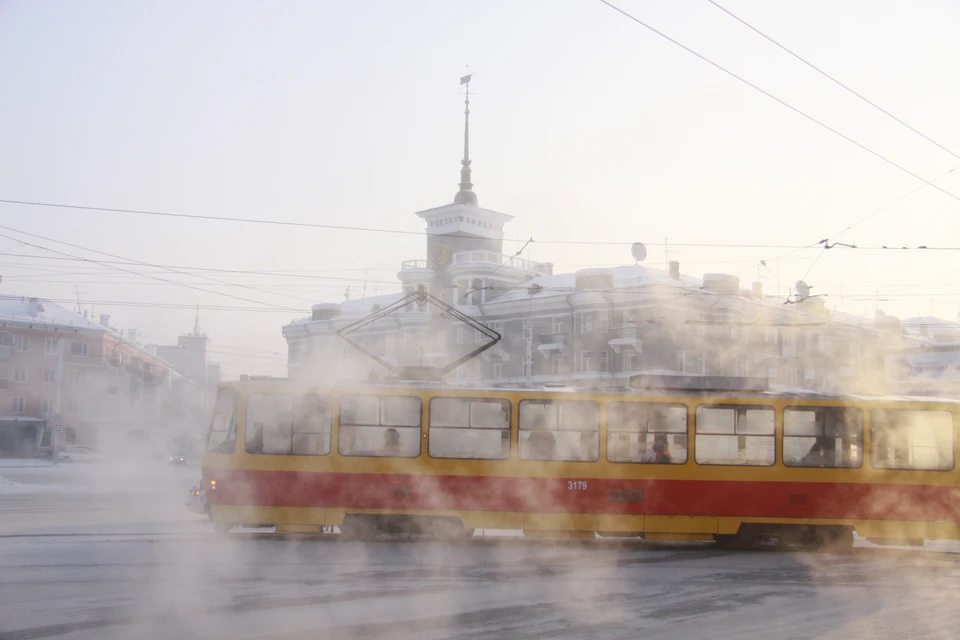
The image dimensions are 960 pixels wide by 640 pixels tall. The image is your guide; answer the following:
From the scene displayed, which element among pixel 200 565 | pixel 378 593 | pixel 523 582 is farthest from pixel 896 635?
pixel 200 565

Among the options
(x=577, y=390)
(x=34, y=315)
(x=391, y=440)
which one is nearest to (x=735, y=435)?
(x=577, y=390)

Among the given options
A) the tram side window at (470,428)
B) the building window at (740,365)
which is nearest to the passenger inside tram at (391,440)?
the tram side window at (470,428)

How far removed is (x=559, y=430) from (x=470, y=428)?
151 centimetres

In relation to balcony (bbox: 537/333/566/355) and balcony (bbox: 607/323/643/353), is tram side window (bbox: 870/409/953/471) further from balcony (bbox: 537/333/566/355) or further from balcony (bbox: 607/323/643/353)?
balcony (bbox: 537/333/566/355)

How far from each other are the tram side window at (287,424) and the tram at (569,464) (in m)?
0.02

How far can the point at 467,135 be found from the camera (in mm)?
74500

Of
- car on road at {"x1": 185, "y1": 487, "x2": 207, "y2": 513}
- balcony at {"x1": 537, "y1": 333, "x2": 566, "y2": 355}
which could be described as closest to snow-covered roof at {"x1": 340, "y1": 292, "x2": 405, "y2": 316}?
balcony at {"x1": 537, "y1": 333, "x2": 566, "y2": 355}

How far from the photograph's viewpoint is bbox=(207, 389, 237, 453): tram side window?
15.8 m

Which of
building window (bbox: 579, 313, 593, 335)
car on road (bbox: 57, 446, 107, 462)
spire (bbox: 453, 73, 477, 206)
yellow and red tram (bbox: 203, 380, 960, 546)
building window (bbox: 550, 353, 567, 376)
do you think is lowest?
car on road (bbox: 57, 446, 107, 462)

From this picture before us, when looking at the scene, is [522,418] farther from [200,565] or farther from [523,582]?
[200,565]

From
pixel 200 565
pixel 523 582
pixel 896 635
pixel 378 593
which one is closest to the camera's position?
pixel 896 635

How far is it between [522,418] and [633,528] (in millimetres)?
2623

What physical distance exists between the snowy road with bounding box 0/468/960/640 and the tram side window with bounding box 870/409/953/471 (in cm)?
154

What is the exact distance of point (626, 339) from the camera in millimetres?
54031
